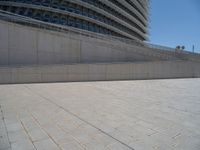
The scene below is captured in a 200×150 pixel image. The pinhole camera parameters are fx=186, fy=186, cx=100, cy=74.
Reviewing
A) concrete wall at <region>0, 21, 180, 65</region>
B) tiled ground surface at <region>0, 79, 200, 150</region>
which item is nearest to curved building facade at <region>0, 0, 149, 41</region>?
concrete wall at <region>0, 21, 180, 65</region>

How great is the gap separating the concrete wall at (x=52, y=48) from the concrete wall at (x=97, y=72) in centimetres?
195

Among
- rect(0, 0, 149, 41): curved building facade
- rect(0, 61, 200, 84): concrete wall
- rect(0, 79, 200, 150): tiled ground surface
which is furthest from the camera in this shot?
rect(0, 0, 149, 41): curved building facade

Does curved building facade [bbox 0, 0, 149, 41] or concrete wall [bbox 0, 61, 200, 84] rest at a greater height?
curved building facade [bbox 0, 0, 149, 41]

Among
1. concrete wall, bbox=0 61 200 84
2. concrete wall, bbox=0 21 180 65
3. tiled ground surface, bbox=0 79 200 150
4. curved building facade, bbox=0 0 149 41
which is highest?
curved building facade, bbox=0 0 149 41

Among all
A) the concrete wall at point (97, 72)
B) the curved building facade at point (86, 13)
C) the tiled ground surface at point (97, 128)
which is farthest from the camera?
the curved building facade at point (86, 13)

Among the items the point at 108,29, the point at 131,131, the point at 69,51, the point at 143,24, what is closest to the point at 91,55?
the point at 69,51

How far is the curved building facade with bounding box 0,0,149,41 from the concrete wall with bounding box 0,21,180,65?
1704cm

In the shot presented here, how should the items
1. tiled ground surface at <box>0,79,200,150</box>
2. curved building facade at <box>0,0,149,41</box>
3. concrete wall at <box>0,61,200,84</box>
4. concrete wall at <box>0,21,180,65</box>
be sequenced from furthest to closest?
curved building facade at <box>0,0,149,41</box>
concrete wall at <box>0,21,180,65</box>
concrete wall at <box>0,61,200,84</box>
tiled ground surface at <box>0,79,200,150</box>

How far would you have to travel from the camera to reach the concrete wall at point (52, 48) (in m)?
15.7

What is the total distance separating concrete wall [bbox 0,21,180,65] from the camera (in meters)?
15.7

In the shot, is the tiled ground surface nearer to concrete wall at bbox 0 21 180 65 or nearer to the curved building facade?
concrete wall at bbox 0 21 180 65

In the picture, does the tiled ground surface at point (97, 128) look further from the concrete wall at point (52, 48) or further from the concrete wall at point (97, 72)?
the concrete wall at point (52, 48)

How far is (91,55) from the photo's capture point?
20406 millimetres

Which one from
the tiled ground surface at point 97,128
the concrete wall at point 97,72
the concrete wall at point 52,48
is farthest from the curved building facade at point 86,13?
the tiled ground surface at point 97,128
